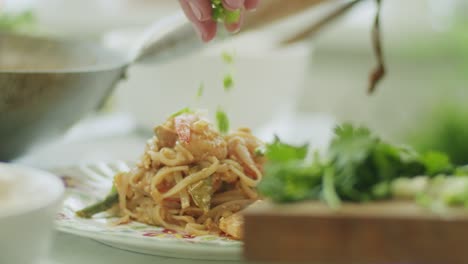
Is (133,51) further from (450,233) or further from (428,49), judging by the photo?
(428,49)

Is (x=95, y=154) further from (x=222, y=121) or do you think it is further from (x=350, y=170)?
(x=350, y=170)

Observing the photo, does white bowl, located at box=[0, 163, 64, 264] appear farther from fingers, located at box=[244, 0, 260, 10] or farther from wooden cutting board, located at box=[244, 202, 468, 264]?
fingers, located at box=[244, 0, 260, 10]

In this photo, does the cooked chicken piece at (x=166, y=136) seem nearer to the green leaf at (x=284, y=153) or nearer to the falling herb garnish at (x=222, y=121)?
the falling herb garnish at (x=222, y=121)

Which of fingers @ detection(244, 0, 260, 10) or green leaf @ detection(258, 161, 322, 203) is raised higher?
fingers @ detection(244, 0, 260, 10)

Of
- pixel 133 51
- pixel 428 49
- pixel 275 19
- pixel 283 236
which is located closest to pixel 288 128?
pixel 275 19

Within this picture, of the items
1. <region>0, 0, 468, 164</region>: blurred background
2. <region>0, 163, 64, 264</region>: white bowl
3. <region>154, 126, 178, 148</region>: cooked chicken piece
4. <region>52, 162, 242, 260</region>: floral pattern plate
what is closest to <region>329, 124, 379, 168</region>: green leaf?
<region>52, 162, 242, 260</region>: floral pattern plate

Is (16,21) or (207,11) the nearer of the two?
(207,11)

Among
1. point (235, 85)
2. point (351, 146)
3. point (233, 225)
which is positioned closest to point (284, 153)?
point (351, 146)
